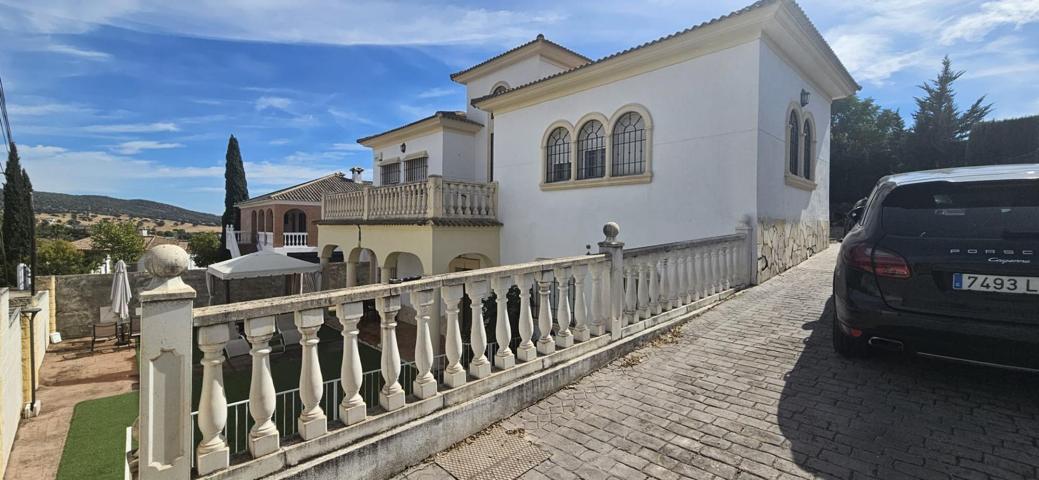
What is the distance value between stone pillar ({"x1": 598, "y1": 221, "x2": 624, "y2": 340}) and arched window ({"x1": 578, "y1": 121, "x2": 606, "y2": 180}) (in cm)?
611

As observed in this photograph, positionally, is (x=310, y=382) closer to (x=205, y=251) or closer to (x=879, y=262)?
(x=879, y=262)

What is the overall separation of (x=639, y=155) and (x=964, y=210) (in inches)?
277

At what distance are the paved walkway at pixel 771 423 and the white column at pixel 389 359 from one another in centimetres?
46

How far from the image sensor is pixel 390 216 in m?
12.4

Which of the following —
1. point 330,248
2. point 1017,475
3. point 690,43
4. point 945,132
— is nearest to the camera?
point 1017,475

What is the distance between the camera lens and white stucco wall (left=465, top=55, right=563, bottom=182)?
13891 mm

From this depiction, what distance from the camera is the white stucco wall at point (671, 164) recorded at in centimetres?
819

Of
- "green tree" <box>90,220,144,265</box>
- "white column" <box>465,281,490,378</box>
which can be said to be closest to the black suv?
"white column" <box>465,281,490,378</box>

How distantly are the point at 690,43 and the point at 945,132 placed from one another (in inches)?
1035

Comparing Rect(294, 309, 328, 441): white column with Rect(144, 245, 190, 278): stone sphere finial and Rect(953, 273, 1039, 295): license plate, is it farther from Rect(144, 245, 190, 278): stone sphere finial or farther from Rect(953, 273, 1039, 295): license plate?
Rect(953, 273, 1039, 295): license plate

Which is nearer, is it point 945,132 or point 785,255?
point 785,255

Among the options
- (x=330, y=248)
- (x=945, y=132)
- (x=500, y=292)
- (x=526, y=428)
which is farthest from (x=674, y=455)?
(x=945, y=132)

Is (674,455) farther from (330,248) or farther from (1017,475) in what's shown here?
(330,248)

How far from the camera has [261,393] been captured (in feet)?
7.68
